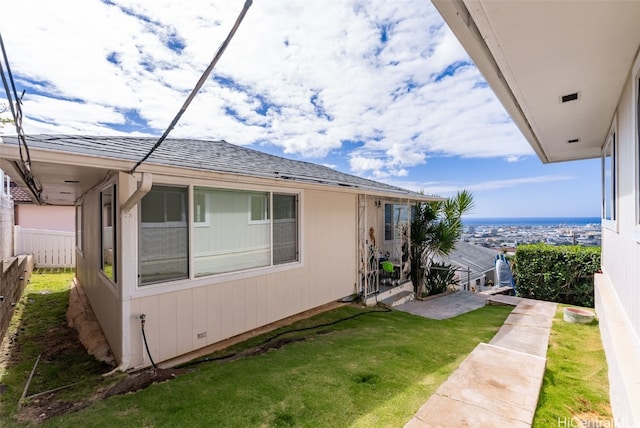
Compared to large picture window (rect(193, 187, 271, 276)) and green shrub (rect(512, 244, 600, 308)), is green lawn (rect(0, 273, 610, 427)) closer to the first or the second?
large picture window (rect(193, 187, 271, 276))

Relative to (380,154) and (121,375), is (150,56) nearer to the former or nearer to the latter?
(121,375)

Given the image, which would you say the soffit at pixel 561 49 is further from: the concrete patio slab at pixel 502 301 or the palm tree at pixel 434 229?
the concrete patio slab at pixel 502 301

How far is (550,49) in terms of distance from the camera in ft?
8.67

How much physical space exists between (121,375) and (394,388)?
3307 millimetres

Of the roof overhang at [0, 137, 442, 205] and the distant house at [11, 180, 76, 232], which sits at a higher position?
the roof overhang at [0, 137, 442, 205]

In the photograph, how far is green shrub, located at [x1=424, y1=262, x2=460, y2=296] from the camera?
9.09 m

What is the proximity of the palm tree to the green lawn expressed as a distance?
3224mm

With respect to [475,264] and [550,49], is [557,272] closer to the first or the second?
[475,264]

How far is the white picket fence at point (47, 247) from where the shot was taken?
480 inches

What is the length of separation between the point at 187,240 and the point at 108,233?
1.63 m

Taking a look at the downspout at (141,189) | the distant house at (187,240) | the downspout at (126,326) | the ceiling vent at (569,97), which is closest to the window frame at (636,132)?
the ceiling vent at (569,97)

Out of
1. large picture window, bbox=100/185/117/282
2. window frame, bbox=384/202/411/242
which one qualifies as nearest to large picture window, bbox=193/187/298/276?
large picture window, bbox=100/185/117/282

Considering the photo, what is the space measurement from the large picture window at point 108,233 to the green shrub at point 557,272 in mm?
10472

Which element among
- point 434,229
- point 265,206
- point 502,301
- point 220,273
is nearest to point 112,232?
point 220,273
